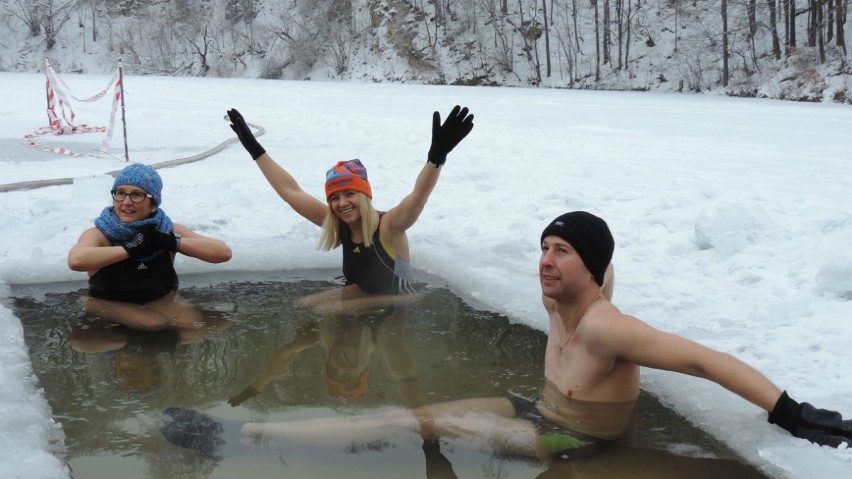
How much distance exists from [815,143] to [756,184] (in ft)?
12.3

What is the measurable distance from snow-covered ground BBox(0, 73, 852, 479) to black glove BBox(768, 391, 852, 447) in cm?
4

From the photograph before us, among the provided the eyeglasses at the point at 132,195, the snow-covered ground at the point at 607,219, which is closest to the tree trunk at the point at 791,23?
the snow-covered ground at the point at 607,219

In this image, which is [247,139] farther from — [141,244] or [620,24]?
[620,24]

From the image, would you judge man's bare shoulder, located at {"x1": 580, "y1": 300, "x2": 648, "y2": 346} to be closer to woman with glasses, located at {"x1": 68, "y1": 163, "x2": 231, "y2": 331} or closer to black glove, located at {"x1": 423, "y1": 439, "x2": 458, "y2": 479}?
black glove, located at {"x1": 423, "y1": 439, "x2": 458, "y2": 479}

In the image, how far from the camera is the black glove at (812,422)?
2650 millimetres

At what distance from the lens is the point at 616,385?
301 centimetres

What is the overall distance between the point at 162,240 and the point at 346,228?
1.05 metres

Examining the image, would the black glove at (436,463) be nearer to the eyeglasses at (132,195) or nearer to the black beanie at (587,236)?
the black beanie at (587,236)

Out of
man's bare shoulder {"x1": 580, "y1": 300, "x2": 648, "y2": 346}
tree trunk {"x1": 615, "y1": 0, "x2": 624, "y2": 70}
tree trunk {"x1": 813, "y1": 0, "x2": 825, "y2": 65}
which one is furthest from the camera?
tree trunk {"x1": 615, "y1": 0, "x2": 624, "y2": 70}

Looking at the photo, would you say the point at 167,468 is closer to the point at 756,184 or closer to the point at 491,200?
the point at 491,200

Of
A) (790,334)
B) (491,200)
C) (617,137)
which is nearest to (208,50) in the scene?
(617,137)

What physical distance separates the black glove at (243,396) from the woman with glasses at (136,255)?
1.02 metres

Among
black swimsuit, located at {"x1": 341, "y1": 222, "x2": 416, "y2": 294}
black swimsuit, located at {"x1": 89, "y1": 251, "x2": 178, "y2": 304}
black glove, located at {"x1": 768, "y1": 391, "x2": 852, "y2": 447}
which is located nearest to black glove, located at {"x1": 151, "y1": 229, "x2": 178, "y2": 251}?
black swimsuit, located at {"x1": 89, "y1": 251, "x2": 178, "y2": 304}

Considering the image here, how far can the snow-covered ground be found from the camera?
127 inches
